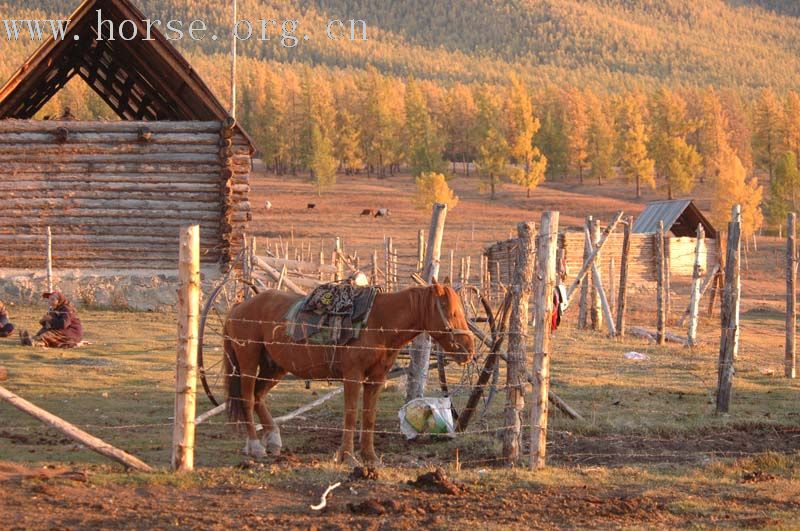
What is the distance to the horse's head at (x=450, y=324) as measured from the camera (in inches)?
395

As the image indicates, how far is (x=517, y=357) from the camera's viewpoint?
10578 millimetres

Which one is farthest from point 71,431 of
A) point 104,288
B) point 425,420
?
point 104,288

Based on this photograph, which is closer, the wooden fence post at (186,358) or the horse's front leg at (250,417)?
the wooden fence post at (186,358)

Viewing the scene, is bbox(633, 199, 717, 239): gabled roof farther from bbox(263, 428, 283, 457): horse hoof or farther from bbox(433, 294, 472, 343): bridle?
bbox(433, 294, 472, 343): bridle

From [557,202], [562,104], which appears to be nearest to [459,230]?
[557,202]

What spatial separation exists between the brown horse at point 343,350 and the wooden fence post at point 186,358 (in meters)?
1.42

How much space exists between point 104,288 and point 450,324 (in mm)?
16407

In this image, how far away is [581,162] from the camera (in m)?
99.2

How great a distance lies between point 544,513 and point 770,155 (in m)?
89.3

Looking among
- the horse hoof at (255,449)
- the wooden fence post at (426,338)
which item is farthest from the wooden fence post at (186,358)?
the wooden fence post at (426,338)

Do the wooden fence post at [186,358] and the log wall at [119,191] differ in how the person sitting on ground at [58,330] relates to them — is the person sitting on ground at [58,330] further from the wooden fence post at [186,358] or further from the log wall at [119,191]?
the wooden fence post at [186,358]

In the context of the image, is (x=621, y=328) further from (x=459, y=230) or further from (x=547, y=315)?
(x=459, y=230)

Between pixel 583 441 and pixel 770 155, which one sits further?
pixel 770 155

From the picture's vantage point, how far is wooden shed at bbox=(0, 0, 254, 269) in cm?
2488
